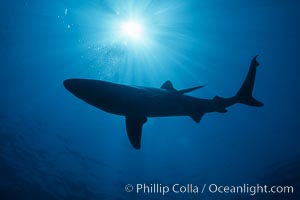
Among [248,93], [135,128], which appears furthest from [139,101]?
[248,93]

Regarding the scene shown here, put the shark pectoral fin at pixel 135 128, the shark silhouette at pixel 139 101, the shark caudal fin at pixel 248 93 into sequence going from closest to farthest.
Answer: the shark silhouette at pixel 139 101, the shark pectoral fin at pixel 135 128, the shark caudal fin at pixel 248 93

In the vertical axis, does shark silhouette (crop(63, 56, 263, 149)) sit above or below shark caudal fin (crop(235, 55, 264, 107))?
below

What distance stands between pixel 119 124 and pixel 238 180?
17397 millimetres

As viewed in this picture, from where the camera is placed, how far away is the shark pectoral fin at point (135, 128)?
6.51 metres

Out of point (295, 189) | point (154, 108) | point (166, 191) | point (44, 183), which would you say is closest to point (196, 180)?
point (166, 191)

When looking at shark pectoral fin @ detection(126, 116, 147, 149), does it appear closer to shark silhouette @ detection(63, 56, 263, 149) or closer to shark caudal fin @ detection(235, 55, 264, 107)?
shark silhouette @ detection(63, 56, 263, 149)

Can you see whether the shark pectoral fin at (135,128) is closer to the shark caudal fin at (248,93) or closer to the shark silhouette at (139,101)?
the shark silhouette at (139,101)

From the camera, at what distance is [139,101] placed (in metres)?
5.92

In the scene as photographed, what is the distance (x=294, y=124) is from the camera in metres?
21.1

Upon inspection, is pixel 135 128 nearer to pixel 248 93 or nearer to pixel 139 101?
pixel 139 101

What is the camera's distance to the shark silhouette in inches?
192

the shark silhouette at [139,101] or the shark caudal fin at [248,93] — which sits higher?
the shark caudal fin at [248,93]

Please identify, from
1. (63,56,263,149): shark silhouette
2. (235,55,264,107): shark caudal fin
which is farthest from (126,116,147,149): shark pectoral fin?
(235,55,264,107): shark caudal fin

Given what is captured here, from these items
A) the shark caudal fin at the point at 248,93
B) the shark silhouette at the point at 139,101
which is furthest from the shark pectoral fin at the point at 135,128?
the shark caudal fin at the point at 248,93
